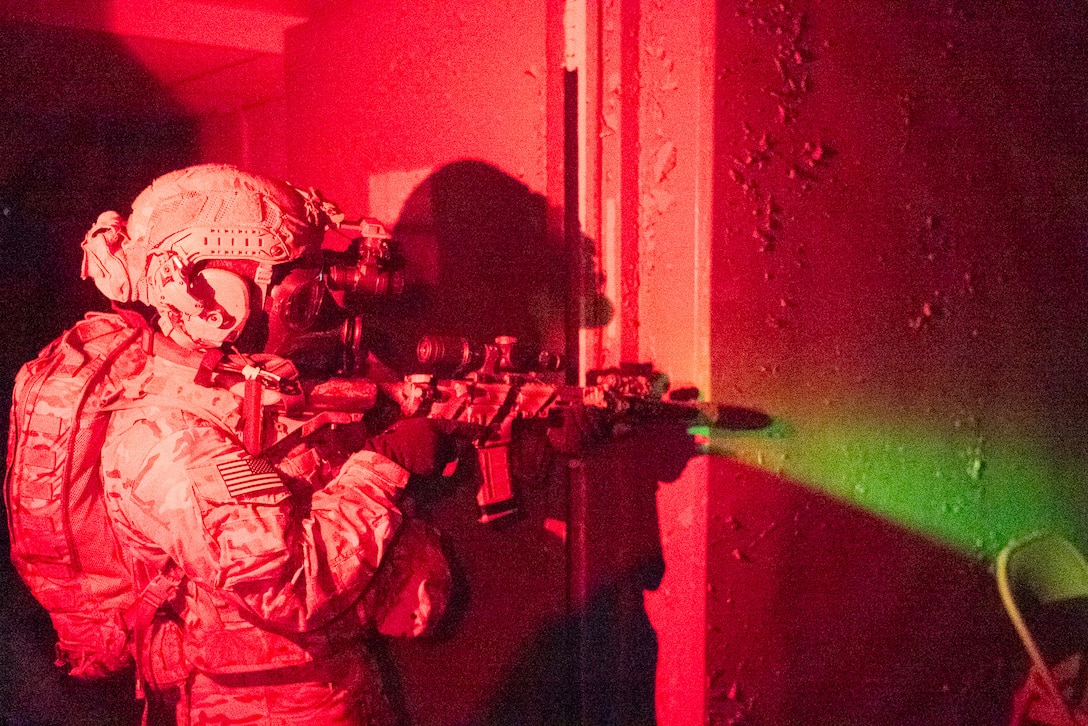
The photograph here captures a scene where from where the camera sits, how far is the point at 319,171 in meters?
3.19

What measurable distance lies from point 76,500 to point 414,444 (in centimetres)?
83

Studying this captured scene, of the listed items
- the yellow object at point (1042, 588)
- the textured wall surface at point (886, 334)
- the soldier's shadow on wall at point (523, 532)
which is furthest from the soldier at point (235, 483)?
the yellow object at point (1042, 588)

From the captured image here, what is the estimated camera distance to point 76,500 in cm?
182

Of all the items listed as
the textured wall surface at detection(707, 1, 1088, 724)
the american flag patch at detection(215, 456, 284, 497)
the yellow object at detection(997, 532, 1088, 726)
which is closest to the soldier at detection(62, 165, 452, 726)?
the american flag patch at detection(215, 456, 284, 497)

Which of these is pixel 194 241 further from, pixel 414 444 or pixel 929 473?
pixel 929 473

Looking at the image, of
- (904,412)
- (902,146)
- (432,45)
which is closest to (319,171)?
(432,45)

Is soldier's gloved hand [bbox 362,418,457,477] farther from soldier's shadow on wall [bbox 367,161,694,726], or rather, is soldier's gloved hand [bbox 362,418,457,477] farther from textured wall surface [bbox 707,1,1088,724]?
textured wall surface [bbox 707,1,1088,724]

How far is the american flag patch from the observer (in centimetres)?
163

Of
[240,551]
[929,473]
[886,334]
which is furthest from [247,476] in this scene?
[929,473]

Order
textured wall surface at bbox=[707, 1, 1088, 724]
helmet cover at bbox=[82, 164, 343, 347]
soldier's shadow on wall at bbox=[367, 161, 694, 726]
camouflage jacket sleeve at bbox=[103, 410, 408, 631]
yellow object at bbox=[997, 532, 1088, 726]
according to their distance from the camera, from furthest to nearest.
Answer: yellow object at bbox=[997, 532, 1088, 726]
soldier's shadow on wall at bbox=[367, 161, 694, 726]
textured wall surface at bbox=[707, 1, 1088, 724]
helmet cover at bbox=[82, 164, 343, 347]
camouflage jacket sleeve at bbox=[103, 410, 408, 631]

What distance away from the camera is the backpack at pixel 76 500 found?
5.82 ft

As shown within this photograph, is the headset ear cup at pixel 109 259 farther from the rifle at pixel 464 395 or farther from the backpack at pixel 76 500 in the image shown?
the rifle at pixel 464 395

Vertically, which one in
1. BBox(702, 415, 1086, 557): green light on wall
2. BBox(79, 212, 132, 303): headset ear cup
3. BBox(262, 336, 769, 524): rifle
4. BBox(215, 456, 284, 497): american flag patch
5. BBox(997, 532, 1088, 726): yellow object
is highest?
BBox(79, 212, 132, 303): headset ear cup

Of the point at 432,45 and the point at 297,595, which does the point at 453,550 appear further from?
the point at 432,45
